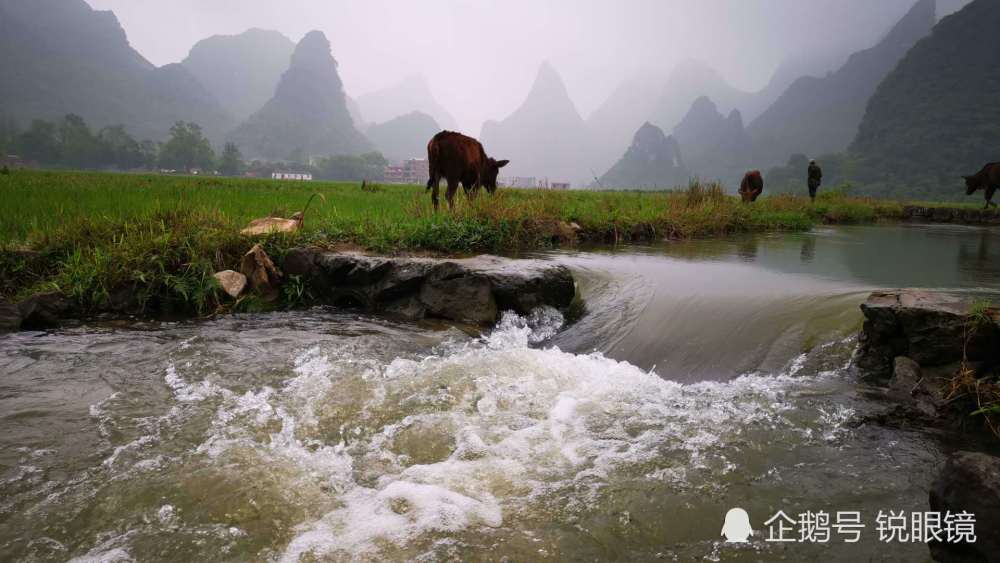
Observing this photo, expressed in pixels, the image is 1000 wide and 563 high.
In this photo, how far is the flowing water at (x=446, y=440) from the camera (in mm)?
1786

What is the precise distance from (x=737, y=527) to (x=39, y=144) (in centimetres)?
8141

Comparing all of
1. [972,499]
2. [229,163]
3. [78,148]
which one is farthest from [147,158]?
[972,499]

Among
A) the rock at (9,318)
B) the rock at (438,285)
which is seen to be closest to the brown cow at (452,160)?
the rock at (438,285)

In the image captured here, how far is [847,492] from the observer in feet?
6.82

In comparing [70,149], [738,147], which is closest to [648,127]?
[738,147]

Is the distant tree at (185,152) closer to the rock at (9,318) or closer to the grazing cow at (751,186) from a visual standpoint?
the grazing cow at (751,186)

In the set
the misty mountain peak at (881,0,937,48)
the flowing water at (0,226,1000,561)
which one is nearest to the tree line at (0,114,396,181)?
the flowing water at (0,226,1000,561)

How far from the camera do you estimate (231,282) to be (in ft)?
16.2

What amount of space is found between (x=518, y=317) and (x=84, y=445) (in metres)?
3.19

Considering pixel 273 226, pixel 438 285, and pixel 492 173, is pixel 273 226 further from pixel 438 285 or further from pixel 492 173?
pixel 492 173

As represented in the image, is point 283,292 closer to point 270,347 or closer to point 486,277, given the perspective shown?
point 270,347

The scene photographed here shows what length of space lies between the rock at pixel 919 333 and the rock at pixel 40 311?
6174 mm

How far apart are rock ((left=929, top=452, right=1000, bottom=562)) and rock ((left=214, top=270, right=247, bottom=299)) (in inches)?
204

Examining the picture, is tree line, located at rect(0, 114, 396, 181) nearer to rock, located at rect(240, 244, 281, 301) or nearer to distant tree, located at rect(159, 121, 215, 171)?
distant tree, located at rect(159, 121, 215, 171)
